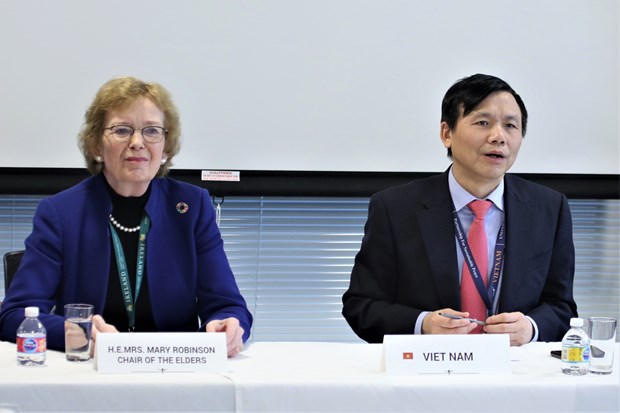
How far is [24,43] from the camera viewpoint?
380 cm

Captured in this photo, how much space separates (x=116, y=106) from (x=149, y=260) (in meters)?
0.48

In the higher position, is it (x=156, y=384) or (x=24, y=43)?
(x=24, y=43)

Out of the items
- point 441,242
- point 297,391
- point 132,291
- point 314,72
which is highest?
point 314,72

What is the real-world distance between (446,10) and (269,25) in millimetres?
830

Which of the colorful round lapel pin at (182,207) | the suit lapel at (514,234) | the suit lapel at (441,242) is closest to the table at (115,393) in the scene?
the colorful round lapel pin at (182,207)

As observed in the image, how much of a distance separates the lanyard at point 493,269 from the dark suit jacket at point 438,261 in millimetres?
23

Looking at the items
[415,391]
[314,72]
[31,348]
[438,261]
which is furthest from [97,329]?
[314,72]

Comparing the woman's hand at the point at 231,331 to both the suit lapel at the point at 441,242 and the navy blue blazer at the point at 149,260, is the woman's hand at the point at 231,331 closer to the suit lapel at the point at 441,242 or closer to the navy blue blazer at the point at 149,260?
the navy blue blazer at the point at 149,260

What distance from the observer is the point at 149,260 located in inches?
99.1

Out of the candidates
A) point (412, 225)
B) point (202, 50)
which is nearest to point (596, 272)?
point (412, 225)

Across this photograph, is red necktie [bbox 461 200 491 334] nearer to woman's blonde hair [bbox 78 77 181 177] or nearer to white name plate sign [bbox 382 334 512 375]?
white name plate sign [bbox 382 334 512 375]

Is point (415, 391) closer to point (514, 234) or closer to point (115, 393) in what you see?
point (115, 393)

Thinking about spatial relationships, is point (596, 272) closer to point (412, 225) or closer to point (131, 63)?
point (412, 225)

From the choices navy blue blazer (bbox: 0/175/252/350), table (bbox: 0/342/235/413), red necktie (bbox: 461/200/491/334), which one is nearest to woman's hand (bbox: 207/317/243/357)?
navy blue blazer (bbox: 0/175/252/350)
